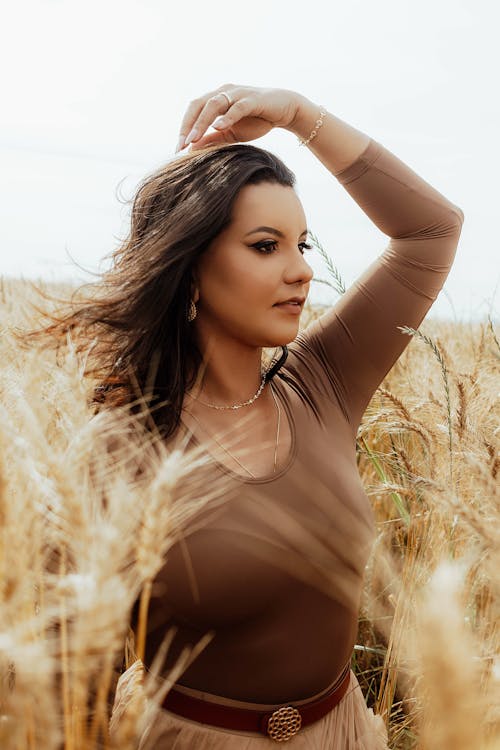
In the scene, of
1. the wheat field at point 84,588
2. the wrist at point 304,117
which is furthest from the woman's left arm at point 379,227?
the wheat field at point 84,588

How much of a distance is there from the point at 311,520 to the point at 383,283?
0.61 metres

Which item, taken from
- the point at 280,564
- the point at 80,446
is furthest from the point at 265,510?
the point at 80,446

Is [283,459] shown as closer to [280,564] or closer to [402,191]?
[280,564]

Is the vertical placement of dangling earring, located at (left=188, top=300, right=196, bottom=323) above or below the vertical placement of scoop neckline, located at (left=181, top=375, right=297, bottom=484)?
above

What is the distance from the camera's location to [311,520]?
1.31 metres

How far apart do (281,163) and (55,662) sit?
134cm

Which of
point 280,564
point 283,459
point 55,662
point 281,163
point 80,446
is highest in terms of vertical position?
point 281,163

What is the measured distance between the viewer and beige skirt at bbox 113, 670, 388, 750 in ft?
4.06

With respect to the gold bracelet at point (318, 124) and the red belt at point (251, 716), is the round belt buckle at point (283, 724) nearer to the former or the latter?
the red belt at point (251, 716)

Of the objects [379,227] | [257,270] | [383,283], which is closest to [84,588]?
[257,270]

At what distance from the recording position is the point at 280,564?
4.00ft

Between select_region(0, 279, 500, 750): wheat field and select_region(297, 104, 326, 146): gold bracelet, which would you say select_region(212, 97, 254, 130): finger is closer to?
select_region(297, 104, 326, 146): gold bracelet

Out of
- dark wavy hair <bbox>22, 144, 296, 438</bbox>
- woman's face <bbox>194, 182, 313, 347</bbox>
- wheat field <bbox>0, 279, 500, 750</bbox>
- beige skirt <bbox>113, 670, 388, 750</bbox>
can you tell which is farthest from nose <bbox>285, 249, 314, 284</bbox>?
beige skirt <bbox>113, 670, 388, 750</bbox>

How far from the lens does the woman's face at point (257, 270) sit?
1411 mm
